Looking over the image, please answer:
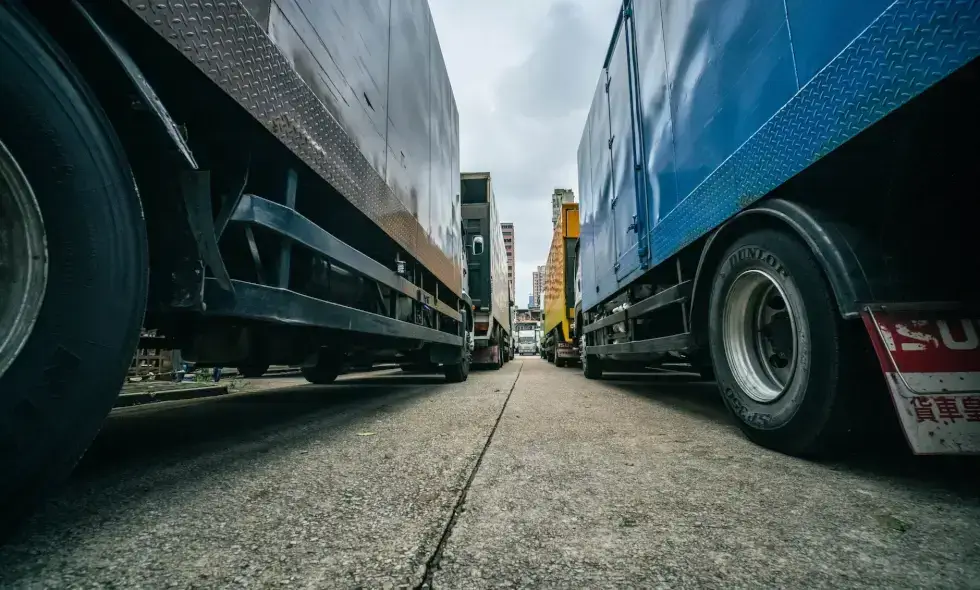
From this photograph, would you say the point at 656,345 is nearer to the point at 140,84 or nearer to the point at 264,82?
the point at 264,82

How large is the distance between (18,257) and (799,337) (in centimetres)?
234

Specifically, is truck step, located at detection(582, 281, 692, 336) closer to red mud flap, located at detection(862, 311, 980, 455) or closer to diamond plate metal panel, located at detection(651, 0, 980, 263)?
diamond plate metal panel, located at detection(651, 0, 980, 263)

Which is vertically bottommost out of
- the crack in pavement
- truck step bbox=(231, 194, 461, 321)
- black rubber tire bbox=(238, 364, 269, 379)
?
the crack in pavement

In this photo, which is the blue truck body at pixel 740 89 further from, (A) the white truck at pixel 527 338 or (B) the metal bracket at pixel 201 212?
(A) the white truck at pixel 527 338

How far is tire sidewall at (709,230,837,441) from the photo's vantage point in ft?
5.13

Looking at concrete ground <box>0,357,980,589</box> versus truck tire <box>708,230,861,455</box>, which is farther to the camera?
truck tire <box>708,230,861,455</box>

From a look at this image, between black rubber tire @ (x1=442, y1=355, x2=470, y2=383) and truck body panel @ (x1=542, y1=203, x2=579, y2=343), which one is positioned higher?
truck body panel @ (x1=542, y1=203, x2=579, y2=343)

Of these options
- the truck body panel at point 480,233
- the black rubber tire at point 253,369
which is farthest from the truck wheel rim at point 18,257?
the truck body panel at point 480,233

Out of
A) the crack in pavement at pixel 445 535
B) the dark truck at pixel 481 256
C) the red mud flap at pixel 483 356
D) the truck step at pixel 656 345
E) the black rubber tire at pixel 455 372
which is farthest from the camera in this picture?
the red mud flap at pixel 483 356

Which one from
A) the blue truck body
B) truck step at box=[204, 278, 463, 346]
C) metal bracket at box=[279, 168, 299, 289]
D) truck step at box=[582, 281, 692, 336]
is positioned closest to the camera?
the blue truck body

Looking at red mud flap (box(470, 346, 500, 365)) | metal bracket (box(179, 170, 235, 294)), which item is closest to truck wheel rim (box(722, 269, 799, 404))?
metal bracket (box(179, 170, 235, 294))

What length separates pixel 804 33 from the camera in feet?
5.28

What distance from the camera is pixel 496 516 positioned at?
45.8 inches

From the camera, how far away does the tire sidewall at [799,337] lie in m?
1.56
